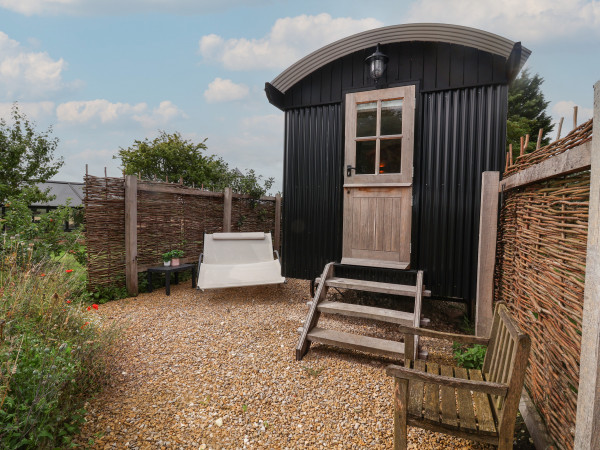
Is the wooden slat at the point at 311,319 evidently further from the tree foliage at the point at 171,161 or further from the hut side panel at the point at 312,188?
the tree foliage at the point at 171,161

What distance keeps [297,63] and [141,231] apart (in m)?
3.65

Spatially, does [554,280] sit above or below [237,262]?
above

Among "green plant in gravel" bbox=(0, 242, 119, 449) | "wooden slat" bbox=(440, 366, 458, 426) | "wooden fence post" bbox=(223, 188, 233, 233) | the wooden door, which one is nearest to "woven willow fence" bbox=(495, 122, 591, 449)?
"wooden slat" bbox=(440, 366, 458, 426)

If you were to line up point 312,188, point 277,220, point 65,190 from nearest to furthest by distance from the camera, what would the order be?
point 312,188 < point 277,220 < point 65,190

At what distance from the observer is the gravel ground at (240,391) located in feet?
6.35

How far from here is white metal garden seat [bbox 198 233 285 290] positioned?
468 centimetres

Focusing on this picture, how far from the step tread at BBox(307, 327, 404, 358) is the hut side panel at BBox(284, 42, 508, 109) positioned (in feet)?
9.97

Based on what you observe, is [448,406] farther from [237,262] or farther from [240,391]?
[237,262]

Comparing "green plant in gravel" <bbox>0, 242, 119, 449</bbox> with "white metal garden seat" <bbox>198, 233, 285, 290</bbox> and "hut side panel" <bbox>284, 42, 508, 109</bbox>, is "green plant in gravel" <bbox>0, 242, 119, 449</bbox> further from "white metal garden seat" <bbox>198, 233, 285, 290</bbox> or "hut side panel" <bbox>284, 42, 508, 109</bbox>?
"hut side panel" <bbox>284, 42, 508, 109</bbox>

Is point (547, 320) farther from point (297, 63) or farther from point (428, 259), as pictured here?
point (297, 63)

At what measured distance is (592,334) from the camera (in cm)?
117

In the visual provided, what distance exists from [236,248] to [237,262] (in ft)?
0.87

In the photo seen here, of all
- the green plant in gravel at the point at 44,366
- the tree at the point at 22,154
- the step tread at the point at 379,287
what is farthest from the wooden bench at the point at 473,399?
the tree at the point at 22,154

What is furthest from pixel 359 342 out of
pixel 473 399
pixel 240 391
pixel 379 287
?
pixel 473 399
